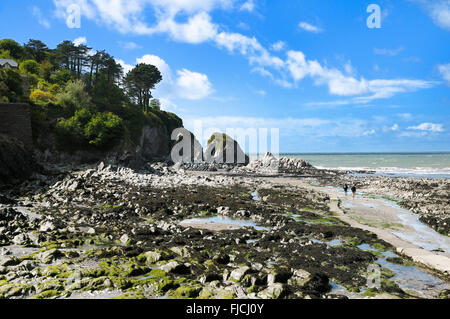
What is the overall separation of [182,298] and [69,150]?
41.6 meters

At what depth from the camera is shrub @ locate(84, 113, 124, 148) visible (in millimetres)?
42656

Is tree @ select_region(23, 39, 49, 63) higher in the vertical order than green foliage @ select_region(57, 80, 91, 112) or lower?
higher

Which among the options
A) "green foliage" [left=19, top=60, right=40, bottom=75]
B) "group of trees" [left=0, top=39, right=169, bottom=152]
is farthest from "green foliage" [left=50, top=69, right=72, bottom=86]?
"green foliage" [left=19, top=60, right=40, bottom=75]

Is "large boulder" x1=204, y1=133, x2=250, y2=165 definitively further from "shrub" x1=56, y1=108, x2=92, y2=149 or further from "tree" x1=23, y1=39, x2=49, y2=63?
"tree" x1=23, y1=39, x2=49, y2=63

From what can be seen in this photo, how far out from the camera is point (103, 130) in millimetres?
43344

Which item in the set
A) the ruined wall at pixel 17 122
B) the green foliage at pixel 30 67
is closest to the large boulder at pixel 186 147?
the green foliage at pixel 30 67

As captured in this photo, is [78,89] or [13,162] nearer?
[13,162]

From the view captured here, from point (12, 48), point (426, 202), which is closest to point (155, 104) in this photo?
point (12, 48)

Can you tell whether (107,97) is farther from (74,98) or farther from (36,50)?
(36,50)

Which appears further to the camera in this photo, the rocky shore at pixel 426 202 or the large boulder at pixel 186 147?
the large boulder at pixel 186 147

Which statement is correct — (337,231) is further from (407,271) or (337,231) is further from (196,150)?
(196,150)

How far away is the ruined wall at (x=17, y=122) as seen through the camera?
1305 inches

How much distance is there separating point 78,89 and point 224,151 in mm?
45606

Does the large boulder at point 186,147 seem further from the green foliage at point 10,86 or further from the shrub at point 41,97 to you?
the green foliage at point 10,86
